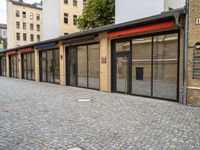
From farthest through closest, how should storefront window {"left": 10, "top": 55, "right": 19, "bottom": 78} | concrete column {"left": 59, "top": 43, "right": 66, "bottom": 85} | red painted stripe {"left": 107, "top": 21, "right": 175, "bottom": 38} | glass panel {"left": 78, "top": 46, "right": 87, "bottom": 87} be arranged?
storefront window {"left": 10, "top": 55, "right": 19, "bottom": 78}, concrete column {"left": 59, "top": 43, "right": 66, "bottom": 85}, glass panel {"left": 78, "top": 46, "right": 87, "bottom": 87}, red painted stripe {"left": 107, "top": 21, "right": 175, "bottom": 38}

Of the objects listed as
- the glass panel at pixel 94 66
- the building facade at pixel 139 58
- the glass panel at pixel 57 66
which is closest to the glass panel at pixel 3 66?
the glass panel at pixel 57 66

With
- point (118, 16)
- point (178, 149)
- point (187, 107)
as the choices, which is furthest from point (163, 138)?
point (118, 16)

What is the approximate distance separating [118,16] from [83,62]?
10585 millimetres

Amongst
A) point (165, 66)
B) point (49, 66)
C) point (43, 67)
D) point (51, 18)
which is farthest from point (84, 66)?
point (51, 18)

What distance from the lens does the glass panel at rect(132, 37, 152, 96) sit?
10648 mm

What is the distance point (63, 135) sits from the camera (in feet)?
16.9

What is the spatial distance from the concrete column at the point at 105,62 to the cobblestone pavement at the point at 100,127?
402 cm

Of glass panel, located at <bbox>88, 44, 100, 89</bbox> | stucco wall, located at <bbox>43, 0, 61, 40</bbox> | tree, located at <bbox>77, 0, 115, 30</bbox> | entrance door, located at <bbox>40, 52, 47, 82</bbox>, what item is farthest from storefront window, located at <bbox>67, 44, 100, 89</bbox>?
stucco wall, located at <bbox>43, 0, 61, 40</bbox>

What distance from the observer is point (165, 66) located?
32.7ft

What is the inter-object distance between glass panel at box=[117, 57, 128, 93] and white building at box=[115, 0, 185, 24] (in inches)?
404

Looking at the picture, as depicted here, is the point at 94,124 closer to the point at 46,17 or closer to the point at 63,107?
the point at 63,107

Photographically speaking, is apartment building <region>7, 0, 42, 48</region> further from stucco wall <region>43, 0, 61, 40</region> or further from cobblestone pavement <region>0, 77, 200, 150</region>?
cobblestone pavement <region>0, 77, 200, 150</region>

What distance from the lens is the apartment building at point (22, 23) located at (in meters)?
53.4

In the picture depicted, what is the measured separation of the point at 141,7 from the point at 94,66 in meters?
10.7
